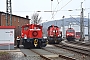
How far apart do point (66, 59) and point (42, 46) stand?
597 inches

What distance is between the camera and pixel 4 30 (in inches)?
1138

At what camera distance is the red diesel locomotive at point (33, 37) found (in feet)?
103

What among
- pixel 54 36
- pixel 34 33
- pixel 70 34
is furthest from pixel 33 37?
pixel 70 34

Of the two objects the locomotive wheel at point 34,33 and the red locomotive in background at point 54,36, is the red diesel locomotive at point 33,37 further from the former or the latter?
the red locomotive in background at point 54,36

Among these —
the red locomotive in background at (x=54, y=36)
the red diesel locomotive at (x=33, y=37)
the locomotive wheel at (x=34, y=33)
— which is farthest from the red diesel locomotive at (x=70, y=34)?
the locomotive wheel at (x=34, y=33)

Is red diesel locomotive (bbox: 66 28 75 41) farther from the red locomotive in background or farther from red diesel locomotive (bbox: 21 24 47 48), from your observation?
red diesel locomotive (bbox: 21 24 47 48)

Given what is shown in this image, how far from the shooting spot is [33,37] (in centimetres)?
3172

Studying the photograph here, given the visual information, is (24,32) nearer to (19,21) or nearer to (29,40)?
(29,40)

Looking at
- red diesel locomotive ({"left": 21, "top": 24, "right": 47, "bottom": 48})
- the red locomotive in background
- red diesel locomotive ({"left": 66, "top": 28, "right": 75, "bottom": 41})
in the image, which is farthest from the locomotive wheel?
red diesel locomotive ({"left": 66, "top": 28, "right": 75, "bottom": 41})

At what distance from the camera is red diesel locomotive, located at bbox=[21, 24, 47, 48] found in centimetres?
3152

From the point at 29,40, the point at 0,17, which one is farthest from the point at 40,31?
the point at 0,17

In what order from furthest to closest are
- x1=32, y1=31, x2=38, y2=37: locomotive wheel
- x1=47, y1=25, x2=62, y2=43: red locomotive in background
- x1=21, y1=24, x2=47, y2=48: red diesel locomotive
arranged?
x1=47, y1=25, x2=62, y2=43: red locomotive in background < x1=32, y1=31, x2=38, y2=37: locomotive wheel < x1=21, y1=24, x2=47, y2=48: red diesel locomotive

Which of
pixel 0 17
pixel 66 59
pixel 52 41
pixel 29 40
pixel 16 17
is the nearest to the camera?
pixel 66 59

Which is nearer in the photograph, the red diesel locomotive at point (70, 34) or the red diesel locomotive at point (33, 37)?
the red diesel locomotive at point (33, 37)
